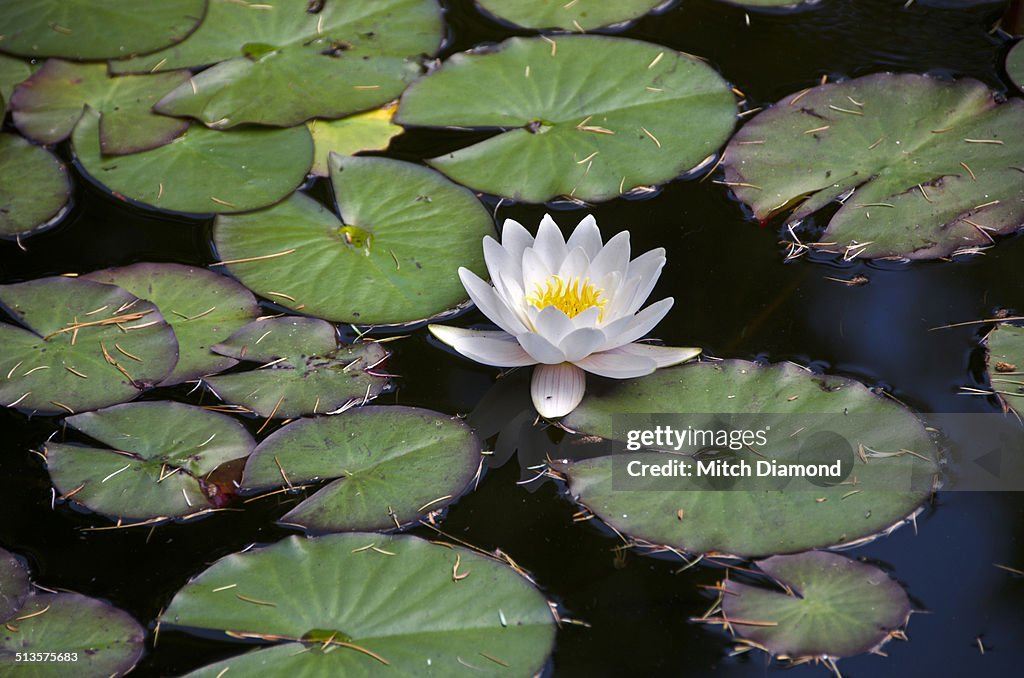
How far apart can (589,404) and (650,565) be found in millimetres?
439

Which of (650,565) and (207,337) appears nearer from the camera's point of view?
(650,565)

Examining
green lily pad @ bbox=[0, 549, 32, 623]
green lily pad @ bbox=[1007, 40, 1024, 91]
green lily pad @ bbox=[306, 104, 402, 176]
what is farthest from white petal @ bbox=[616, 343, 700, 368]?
green lily pad @ bbox=[1007, 40, 1024, 91]

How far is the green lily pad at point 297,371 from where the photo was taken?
218 cm

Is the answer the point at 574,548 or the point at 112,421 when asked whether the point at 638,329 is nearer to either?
the point at 574,548

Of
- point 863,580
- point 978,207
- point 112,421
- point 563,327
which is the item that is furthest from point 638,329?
point 112,421

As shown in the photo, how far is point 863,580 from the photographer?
1.79 metres

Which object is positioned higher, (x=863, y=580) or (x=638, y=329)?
(x=638, y=329)

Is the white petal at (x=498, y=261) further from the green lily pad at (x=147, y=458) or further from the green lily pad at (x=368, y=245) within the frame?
the green lily pad at (x=147, y=458)

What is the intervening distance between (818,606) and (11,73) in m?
3.06

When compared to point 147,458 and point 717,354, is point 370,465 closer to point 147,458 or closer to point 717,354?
point 147,458

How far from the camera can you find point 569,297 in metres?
2.22

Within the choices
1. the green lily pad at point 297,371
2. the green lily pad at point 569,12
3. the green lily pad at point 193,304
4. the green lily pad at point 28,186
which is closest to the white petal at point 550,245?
the green lily pad at point 297,371

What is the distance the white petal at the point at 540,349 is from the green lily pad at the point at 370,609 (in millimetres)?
506

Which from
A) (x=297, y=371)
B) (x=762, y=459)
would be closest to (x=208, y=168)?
(x=297, y=371)
